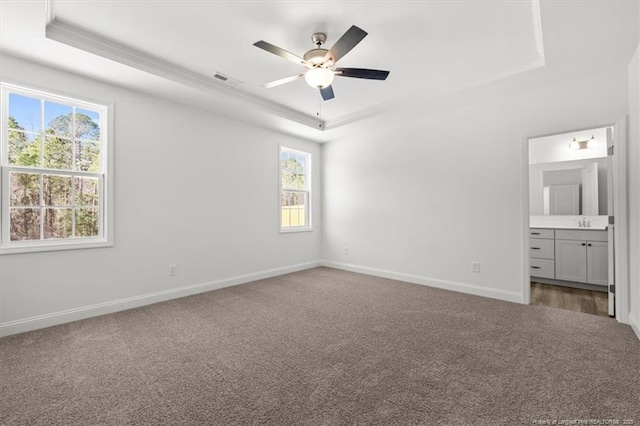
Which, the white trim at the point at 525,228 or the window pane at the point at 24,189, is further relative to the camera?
the white trim at the point at 525,228

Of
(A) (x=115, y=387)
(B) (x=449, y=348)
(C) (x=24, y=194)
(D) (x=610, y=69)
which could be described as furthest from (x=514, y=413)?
(C) (x=24, y=194)

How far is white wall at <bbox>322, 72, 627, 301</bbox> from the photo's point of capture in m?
3.43

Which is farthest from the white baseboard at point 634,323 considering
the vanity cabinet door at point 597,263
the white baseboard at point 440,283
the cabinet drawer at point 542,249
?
the cabinet drawer at point 542,249

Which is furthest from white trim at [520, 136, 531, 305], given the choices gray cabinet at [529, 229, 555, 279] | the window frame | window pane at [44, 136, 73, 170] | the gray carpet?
window pane at [44, 136, 73, 170]

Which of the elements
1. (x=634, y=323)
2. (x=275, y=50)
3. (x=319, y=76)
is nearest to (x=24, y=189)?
(x=275, y=50)

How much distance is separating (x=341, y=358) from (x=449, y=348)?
36.2 inches

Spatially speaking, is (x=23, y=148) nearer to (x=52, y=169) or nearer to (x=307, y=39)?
(x=52, y=169)

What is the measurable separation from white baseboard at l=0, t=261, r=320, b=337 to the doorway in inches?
157

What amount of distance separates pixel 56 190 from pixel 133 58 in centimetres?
162

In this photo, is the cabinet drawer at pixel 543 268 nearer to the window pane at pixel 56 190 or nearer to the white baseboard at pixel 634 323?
the white baseboard at pixel 634 323

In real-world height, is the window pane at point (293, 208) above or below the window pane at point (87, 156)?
below

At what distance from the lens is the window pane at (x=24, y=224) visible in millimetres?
2828

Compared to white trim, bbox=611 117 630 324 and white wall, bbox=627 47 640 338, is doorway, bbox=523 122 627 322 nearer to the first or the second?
white trim, bbox=611 117 630 324

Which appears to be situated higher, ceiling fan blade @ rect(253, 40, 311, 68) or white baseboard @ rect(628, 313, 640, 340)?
ceiling fan blade @ rect(253, 40, 311, 68)
